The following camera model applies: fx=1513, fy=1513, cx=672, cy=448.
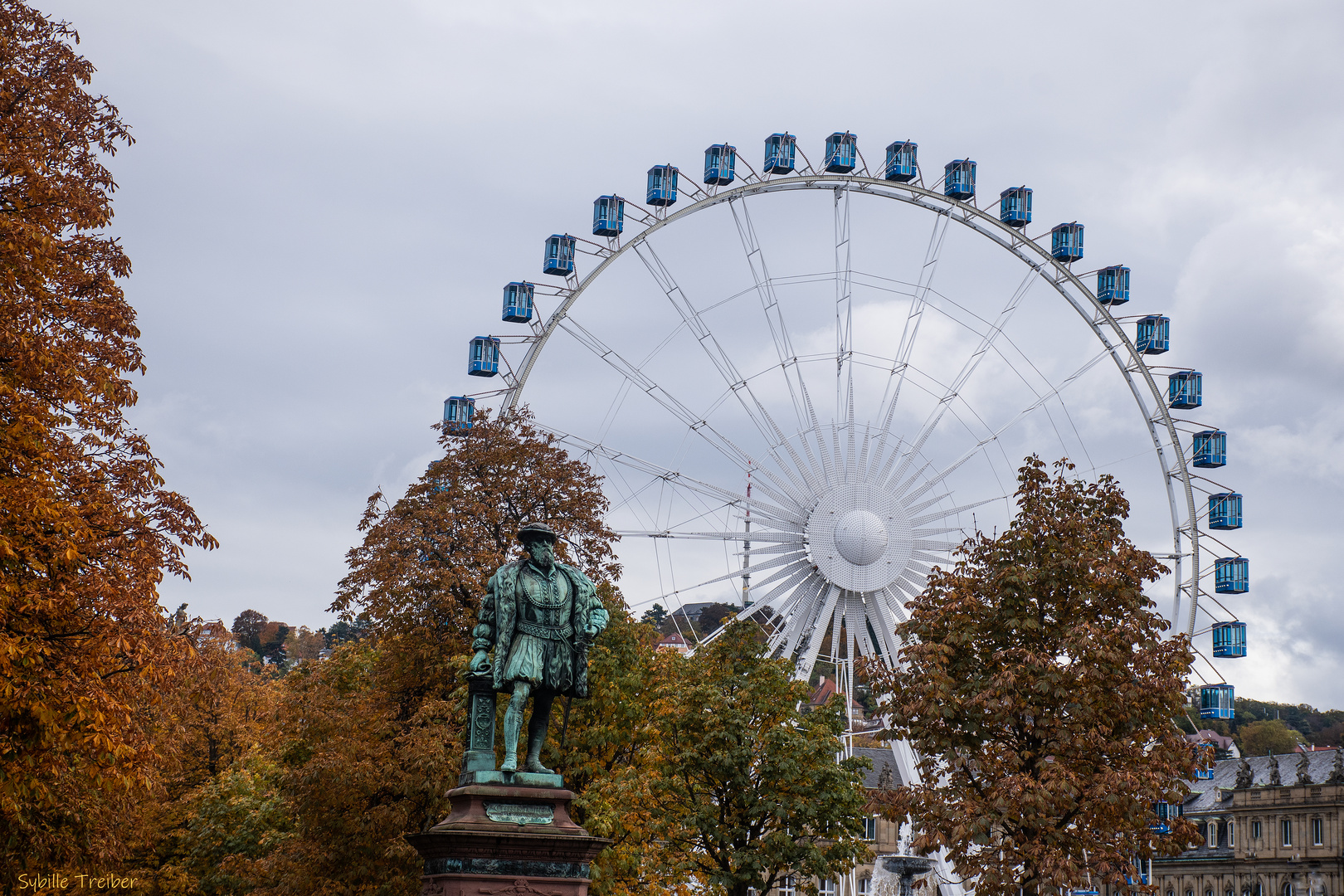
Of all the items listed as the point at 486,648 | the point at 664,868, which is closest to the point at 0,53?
the point at 486,648

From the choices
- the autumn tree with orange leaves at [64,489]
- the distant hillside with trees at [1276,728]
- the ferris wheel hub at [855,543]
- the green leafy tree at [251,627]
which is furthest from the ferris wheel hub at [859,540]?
the green leafy tree at [251,627]

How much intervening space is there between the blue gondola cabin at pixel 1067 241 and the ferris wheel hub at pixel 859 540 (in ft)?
36.2

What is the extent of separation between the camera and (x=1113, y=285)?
46.2m

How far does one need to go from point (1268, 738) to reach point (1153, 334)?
9634 centimetres

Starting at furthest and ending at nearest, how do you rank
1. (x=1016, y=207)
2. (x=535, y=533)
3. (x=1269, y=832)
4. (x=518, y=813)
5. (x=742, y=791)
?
(x=1269, y=832)
(x=1016, y=207)
(x=742, y=791)
(x=535, y=533)
(x=518, y=813)

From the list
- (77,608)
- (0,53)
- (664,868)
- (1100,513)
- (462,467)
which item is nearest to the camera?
(77,608)

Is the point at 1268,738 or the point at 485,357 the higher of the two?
the point at 485,357

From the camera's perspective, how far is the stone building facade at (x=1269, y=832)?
7919 centimetres

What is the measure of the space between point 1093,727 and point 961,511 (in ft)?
73.6

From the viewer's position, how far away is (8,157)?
16844 mm

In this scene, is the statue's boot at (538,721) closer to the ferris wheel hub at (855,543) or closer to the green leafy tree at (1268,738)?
the ferris wheel hub at (855,543)

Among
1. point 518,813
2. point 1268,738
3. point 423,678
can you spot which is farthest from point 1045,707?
point 1268,738

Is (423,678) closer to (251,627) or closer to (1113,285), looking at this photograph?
(1113,285)

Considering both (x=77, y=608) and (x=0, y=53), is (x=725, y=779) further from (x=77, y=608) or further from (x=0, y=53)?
(x=0, y=53)
